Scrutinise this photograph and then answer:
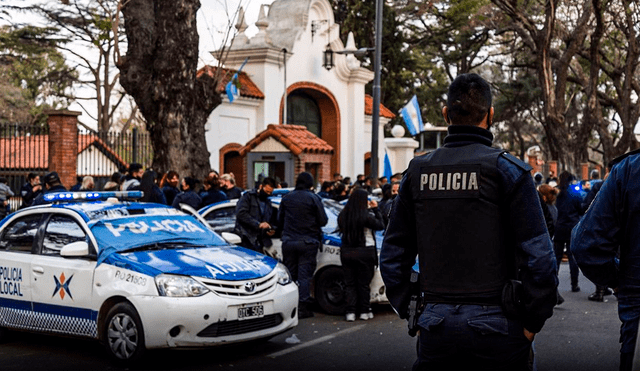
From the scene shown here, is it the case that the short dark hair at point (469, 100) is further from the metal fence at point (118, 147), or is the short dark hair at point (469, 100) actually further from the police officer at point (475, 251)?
the metal fence at point (118, 147)

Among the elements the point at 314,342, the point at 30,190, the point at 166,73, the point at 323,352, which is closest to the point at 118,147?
the point at 30,190

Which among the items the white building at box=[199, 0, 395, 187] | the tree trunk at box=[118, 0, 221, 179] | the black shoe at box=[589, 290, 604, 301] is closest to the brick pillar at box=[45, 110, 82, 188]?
the tree trunk at box=[118, 0, 221, 179]

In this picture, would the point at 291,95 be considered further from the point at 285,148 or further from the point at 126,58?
the point at 126,58

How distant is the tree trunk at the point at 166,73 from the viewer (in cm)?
1532

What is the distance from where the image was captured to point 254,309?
7.61 meters

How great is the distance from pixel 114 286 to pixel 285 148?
1353cm

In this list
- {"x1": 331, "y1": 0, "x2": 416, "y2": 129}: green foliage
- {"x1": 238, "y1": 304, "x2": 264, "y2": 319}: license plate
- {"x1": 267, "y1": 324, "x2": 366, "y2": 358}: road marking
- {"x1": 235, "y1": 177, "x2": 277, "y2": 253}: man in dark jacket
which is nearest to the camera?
{"x1": 238, "y1": 304, "x2": 264, "y2": 319}: license plate

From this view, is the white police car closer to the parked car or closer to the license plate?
the license plate

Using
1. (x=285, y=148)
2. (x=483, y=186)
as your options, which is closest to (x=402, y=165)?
(x=285, y=148)

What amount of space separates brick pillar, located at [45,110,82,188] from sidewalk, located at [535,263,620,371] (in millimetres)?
12063

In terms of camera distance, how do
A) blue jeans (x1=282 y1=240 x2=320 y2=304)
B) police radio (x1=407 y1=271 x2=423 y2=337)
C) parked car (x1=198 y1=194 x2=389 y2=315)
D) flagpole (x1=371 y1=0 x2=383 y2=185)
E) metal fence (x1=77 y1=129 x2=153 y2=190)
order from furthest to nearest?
metal fence (x1=77 y1=129 x2=153 y2=190), flagpole (x1=371 y1=0 x2=383 y2=185), parked car (x1=198 y1=194 x2=389 y2=315), blue jeans (x1=282 y1=240 x2=320 y2=304), police radio (x1=407 y1=271 x2=423 y2=337)

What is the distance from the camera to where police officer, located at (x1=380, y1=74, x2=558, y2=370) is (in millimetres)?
3486

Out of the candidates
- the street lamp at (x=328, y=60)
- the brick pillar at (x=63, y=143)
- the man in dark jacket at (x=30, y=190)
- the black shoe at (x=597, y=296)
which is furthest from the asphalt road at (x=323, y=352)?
the street lamp at (x=328, y=60)

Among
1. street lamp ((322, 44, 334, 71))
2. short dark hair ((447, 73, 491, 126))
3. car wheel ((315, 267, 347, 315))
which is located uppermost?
street lamp ((322, 44, 334, 71))
